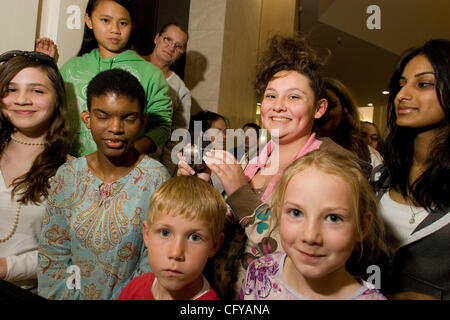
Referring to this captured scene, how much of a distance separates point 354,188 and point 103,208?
81 cm

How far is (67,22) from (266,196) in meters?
1.49

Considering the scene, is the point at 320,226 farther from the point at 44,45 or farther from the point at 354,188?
the point at 44,45

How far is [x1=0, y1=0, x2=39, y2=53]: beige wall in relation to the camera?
1723 mm

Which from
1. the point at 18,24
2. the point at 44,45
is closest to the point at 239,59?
the point at 44,45

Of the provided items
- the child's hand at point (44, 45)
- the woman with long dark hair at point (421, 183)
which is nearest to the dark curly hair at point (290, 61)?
the woman with long dark hair at point (421, 183)

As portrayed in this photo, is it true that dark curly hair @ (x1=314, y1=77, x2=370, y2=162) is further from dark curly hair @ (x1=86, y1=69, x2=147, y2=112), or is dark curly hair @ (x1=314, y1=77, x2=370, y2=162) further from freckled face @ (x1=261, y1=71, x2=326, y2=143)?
dark curly hair @ (x1=86, y1=69, x2=147, y2=112)

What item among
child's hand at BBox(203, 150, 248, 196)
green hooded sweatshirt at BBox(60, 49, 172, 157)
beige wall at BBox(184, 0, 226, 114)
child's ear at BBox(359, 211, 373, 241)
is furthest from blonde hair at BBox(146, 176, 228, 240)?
beige wall at BBox(184, 0, 226, 114)

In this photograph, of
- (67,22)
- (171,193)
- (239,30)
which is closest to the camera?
(171,193)

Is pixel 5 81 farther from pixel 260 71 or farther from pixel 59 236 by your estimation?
pixel 260 71

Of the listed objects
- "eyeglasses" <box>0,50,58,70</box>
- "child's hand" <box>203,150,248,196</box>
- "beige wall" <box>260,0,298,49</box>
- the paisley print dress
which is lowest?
the paisley print dress

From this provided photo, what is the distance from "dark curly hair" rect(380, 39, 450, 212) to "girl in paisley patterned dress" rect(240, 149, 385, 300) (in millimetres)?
339

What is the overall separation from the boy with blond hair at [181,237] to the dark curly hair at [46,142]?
2.00 feet
